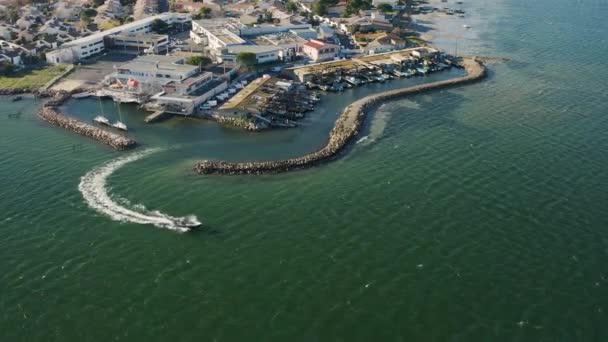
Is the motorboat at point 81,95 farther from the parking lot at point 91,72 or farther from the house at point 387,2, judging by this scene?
the house at point 387,2

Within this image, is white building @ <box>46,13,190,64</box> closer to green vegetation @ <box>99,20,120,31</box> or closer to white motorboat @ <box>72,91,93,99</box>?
green vegetation @ <box>99,20,120,31</box>

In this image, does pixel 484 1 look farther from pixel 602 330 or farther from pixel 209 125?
pixel 602 330

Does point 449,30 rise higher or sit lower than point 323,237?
higher

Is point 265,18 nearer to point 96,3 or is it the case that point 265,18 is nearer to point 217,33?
point 217,33

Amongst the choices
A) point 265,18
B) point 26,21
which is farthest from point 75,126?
point 265,18

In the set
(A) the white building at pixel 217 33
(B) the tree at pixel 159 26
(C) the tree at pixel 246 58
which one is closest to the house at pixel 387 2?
(A) the white building at pixel 217 33
